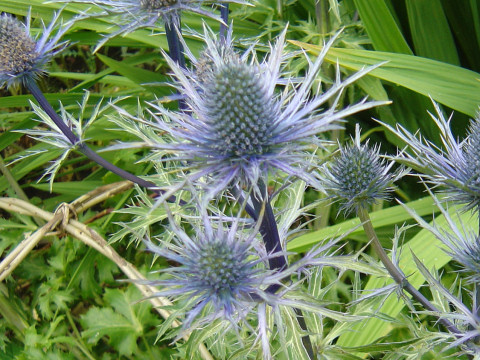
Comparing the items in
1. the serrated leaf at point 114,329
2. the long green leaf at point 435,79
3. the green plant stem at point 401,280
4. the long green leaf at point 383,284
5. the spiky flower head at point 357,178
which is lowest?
the serrated leaf at point 114,329

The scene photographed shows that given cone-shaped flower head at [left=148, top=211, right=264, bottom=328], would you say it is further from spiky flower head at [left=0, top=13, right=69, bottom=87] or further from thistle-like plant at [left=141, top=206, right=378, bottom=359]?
spiky flower head at [left=0, top=13, right=69, bottom=87]

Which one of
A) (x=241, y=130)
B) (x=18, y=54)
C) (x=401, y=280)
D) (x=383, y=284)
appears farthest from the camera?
(x=383, y=284)

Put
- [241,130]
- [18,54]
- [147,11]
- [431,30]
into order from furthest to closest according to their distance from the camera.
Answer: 1. [431,30]
2. [18,54]
3. [147,11]
4. [241,130]

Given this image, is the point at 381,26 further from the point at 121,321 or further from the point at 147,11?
Answer: the point at 121,321

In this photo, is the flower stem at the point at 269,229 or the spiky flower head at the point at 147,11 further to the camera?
the spiky flower head at the point at 147,11

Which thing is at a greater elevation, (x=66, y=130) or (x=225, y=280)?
(x=66, y=130)

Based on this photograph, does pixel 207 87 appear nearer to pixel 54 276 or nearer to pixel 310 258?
pixel 310 258

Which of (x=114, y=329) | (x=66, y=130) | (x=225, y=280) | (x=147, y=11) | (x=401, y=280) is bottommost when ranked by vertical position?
Answer: (x=114, y=329)

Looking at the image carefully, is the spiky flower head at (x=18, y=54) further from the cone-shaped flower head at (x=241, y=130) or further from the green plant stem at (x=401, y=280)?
the green plant stem at (x=401, y=280)

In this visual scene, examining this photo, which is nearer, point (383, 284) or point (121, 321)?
point (383, 284)

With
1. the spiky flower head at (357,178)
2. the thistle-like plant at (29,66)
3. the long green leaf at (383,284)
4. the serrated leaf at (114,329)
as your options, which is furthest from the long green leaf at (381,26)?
the serrated leaf at (114,329)

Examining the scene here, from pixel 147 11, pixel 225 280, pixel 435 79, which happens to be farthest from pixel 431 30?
pixel 225 280
